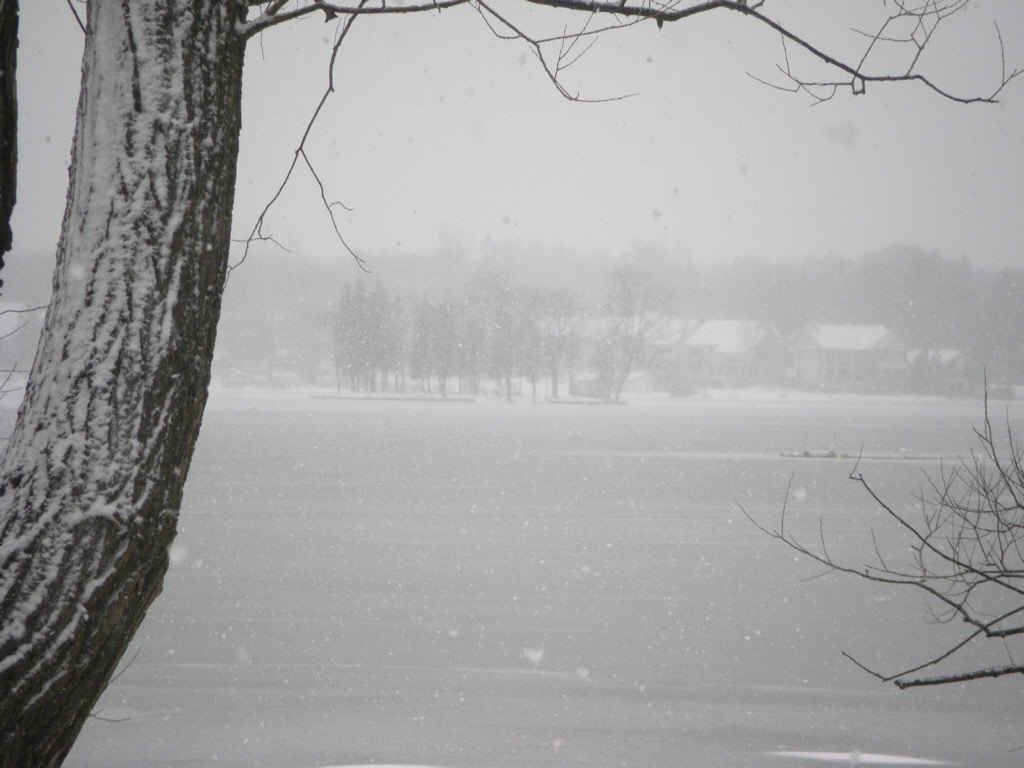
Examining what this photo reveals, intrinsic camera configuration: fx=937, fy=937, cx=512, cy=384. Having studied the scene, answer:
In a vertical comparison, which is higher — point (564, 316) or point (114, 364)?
point (564, 316)

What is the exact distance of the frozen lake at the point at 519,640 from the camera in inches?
265

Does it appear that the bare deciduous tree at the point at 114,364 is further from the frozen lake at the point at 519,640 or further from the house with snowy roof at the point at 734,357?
the house with snowy roof at the point at 734,357

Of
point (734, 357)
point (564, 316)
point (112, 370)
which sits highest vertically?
point (564, 316)

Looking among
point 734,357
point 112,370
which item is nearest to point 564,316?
point 734,357

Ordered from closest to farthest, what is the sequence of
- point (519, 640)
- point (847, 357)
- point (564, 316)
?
point (519, 640) → point (564, 316) → point (847, 357)

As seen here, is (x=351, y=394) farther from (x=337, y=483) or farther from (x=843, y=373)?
(x=337, y=483)

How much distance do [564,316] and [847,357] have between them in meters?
31.4

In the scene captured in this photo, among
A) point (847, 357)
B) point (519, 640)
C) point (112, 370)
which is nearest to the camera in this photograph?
point (112, 370)

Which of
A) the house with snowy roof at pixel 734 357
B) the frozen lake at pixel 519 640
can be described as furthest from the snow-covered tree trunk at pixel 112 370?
the house with snowy roof at pixel 734 357

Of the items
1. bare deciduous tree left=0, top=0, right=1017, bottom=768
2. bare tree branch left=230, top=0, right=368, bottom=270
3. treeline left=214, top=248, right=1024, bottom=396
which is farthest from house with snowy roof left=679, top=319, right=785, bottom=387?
bare deciduous tree left=0, top=0, right=1017, bottom=768

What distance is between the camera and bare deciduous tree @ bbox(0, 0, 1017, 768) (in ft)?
5.03

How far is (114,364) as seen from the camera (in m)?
1.57

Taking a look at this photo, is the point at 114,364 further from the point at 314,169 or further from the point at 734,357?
the point at 734,357

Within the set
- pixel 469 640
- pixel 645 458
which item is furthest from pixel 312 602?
pixel 645 458
